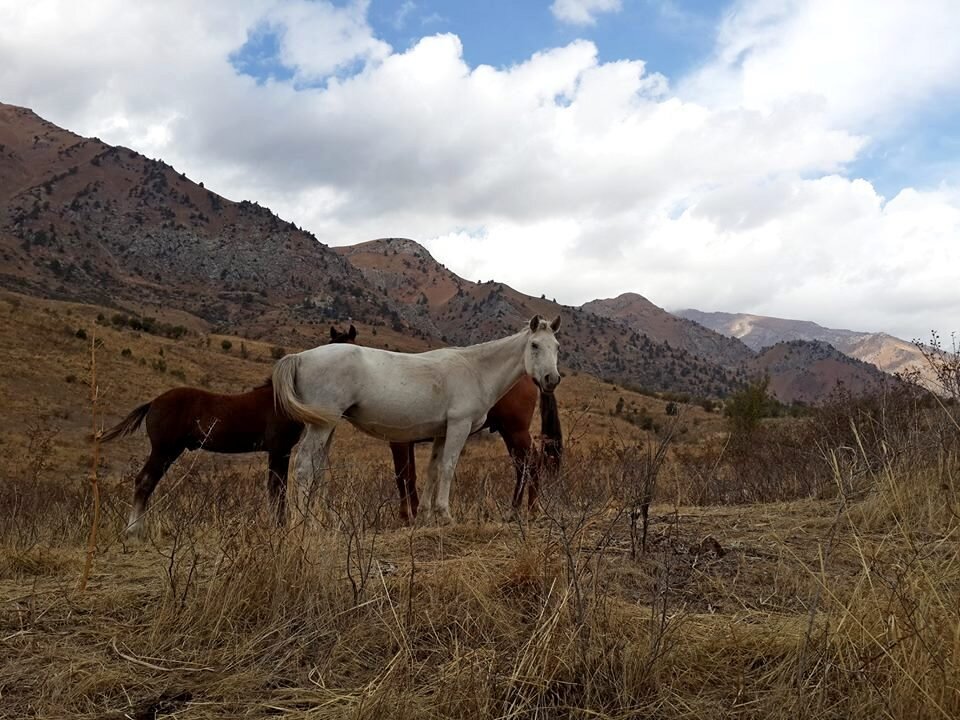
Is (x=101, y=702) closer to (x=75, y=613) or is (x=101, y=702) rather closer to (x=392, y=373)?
(x=75, y=613)

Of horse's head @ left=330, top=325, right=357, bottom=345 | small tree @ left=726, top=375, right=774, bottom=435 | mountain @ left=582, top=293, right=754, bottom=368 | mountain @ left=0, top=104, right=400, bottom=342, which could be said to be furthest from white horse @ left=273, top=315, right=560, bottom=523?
mountain @ left=582, top=293, right=754, bottom=368

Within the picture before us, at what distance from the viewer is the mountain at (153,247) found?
76.3 m

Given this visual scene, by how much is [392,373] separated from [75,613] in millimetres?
3443

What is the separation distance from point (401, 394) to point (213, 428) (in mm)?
1870

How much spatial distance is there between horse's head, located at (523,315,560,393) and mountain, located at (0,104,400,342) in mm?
66176

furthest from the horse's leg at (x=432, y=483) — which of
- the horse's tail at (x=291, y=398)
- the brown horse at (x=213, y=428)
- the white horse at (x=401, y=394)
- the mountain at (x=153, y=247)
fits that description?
the mountain at (x=153, y=247)

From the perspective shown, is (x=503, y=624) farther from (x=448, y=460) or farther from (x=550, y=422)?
(x=550, y=422)

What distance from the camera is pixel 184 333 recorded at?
45.4 metres

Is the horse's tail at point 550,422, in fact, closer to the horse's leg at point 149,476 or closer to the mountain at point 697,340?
the horse's leg at point 149,476

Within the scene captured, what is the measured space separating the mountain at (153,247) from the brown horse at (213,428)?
211 ft

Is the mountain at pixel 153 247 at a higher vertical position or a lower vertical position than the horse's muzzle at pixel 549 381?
higher

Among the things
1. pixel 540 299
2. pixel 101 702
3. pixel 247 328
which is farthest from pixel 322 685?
pixel 540 299

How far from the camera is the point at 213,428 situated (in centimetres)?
669

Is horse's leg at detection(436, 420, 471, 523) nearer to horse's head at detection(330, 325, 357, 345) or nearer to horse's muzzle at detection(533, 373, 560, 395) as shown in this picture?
horse's muzzle at detection(533, 373, 560, 395)
